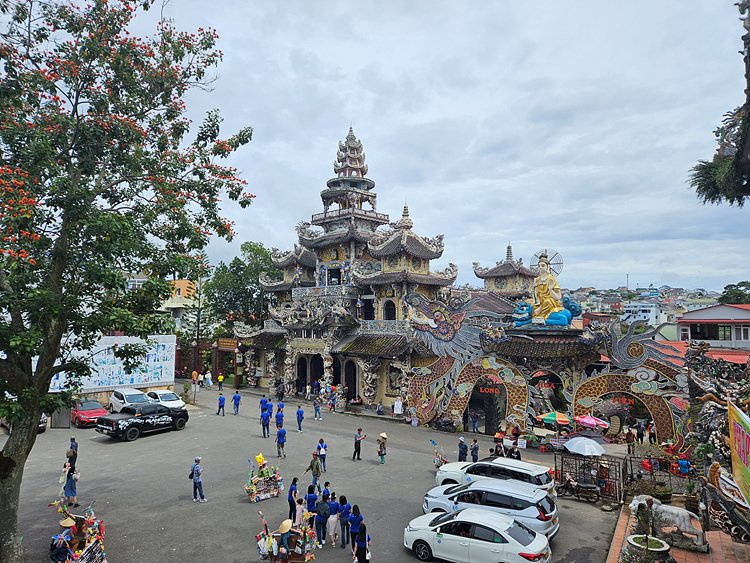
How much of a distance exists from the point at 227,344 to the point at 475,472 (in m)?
28.9

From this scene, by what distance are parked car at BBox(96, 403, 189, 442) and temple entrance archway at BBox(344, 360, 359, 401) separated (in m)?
11.5

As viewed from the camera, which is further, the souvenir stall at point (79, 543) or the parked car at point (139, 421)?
the parked car at point (139, 421)

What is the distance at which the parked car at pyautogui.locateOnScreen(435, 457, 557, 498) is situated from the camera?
489 inches

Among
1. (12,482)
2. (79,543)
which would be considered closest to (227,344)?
(79,543)

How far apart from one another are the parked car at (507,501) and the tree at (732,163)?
8939 mm

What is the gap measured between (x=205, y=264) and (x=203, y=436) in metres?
12.6

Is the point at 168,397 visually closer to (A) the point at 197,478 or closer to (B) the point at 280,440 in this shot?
(B) the point at 280,440

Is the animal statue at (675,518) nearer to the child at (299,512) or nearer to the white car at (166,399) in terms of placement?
the child at (299,512)

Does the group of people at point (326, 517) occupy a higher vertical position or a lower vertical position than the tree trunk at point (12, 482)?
lower

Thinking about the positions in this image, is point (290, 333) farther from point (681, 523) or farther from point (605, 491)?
point (681, 523)

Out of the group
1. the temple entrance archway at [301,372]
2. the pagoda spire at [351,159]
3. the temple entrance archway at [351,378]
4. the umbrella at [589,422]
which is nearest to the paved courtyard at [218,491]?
the umbrella at [589,422]

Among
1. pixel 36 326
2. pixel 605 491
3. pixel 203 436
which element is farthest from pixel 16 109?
pixel 605 491

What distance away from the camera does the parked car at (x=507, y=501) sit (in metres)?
10.6

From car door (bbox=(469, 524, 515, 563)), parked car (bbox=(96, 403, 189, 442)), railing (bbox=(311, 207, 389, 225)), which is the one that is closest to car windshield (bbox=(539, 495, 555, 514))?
car door (bbox=(469, 524, 515, 563))
